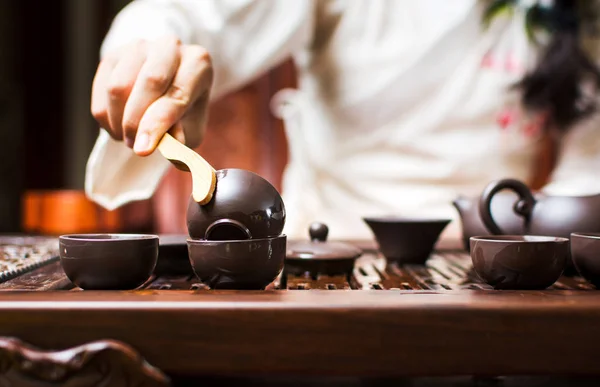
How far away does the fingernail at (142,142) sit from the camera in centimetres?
94

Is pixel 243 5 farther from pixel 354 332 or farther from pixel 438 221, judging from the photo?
pixel 354 332

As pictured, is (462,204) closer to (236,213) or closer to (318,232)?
(318,232)

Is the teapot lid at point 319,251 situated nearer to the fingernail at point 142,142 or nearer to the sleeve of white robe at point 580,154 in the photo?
the fingernail at point 142,142

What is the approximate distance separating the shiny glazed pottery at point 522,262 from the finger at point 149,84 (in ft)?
1.97

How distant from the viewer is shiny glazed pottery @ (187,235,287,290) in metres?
0.81

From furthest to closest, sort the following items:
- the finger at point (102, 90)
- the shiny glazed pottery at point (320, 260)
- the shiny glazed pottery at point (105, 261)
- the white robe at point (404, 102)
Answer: the white robe at point (404, 102) → the finger at point (102, 90) → the shiny glazed pottery at point (320, 260) → the shiny glazed pottery at point (105, 261)

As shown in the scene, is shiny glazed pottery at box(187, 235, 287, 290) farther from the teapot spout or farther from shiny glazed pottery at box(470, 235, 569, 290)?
the teapot spout

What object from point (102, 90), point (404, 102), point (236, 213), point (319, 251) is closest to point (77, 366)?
point (236, 213)

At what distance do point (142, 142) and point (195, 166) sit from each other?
0.40 ft

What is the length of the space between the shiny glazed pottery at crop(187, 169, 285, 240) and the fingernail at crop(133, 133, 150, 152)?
0.13 m

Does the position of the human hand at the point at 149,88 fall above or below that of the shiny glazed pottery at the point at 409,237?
above

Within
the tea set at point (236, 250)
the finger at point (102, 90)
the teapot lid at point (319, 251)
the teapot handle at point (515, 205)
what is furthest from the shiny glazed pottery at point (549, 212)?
the finger at point (102, 90)

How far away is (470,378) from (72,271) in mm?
542

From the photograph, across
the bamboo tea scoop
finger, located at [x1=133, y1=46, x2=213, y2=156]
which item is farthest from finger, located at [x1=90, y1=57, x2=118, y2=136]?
the bamboo tea scoop
